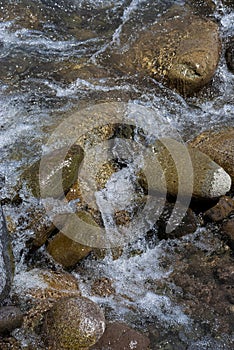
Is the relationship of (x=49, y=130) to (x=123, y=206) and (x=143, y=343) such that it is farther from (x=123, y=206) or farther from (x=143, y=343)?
(x=143, y=343)

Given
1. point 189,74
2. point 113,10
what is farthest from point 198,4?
point 189,74

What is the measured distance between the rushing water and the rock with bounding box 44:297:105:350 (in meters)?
0.37

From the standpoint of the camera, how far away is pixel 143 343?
3506 millimetres

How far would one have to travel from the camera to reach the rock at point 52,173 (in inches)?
168

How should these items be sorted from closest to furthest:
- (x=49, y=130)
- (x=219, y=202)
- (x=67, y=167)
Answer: (x=67, y=167) → (x=219, y=202) → (x=49, y=130)

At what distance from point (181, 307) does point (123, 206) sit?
124 cm

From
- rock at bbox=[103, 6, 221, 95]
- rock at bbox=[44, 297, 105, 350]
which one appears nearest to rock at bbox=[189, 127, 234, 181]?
rock at bbox=[103, 6, 221, 95]

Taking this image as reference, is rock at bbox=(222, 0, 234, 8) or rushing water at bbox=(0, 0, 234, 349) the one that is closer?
rushing water at bbox=(0, 0, 234, 349)

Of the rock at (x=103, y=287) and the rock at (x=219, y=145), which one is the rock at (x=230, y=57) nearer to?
the rock at (x=219, y=145)

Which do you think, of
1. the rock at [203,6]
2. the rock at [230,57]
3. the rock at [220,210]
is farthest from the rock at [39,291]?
the rock at [203,6]

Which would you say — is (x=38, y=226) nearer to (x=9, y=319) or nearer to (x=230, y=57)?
(x=9, y=319)

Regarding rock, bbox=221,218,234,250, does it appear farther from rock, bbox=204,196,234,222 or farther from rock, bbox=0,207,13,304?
rock, bbox=0,207,13,304

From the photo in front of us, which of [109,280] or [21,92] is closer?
[109,280]

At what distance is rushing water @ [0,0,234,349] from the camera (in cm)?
407
